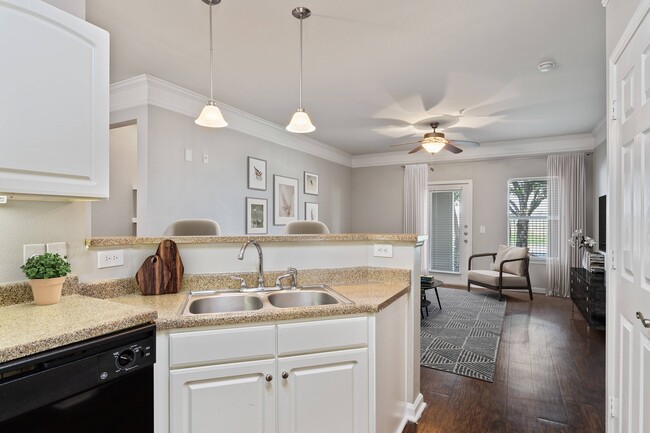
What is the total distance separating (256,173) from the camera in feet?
15.2

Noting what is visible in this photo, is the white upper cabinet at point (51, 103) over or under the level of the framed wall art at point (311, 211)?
over

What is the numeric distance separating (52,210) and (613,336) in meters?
2.78

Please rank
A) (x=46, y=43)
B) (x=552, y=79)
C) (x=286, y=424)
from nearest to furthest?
(x=46, y=43) → (x=286, y=424) → (x=552, y=79)

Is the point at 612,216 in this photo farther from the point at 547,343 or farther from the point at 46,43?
the point at 46,43

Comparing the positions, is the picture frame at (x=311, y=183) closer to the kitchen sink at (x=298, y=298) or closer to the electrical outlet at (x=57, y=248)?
the kitchen sink at (x=298, y=298)

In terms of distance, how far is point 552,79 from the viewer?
3297 millimetres

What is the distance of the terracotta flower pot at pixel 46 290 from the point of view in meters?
1.36

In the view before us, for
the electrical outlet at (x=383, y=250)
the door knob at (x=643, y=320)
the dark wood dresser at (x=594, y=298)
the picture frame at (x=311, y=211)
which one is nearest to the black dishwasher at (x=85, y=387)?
the electrical outlet at (x=383, y=250)

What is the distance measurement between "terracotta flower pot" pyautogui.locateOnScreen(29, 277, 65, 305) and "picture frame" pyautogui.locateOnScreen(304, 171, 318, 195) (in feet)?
14.7

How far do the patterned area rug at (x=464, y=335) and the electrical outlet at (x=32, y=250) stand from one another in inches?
108

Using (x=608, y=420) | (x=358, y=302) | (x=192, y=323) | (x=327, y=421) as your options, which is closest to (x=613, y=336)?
(x=608, y=420)

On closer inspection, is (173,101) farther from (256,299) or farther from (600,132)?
(600,132)

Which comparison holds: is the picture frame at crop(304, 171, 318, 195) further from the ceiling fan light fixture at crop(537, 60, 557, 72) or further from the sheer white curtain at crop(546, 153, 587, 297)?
the sheer white curtain at crop(546, 153, 587, 297)

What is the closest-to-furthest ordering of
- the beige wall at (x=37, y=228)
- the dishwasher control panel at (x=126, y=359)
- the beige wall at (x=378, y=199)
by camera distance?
1. the dishwasher control panel at (x=126, y=359)
2. the beige wall at (x=37, y=228)
3. the beige wall at (x=378, y=199)
